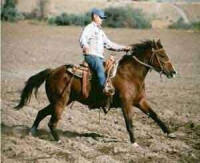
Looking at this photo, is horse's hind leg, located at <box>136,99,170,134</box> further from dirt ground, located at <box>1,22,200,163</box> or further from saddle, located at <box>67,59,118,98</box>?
saddle, located at <box>67,59,118,98</box>

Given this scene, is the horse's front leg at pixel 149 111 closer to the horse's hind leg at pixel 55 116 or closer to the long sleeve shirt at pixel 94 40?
the long sleeve shirt at pixel 94 40

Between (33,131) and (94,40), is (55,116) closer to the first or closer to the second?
(33,131)

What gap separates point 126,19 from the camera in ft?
55.0

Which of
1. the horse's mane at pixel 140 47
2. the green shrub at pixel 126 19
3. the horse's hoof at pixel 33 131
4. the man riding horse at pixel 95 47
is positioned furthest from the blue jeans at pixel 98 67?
the green shrub at pixel 126 19

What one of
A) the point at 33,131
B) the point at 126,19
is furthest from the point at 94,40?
the point at 126,19

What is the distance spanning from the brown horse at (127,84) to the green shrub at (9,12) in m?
10.7

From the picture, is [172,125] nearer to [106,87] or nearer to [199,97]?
[106,87]

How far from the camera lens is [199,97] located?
9.04m

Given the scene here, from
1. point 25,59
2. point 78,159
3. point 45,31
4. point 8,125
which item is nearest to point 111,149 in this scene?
point 78,159

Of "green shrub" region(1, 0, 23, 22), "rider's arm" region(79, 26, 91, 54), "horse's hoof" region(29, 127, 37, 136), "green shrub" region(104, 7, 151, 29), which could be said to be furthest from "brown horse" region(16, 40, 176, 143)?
"green shrub" region(1, 0, 23, 22)

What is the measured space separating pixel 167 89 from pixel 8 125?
3.81 m

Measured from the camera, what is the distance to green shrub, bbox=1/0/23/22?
56.6ft

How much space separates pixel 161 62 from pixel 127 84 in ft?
1.74

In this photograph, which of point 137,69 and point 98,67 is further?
point 137,69
